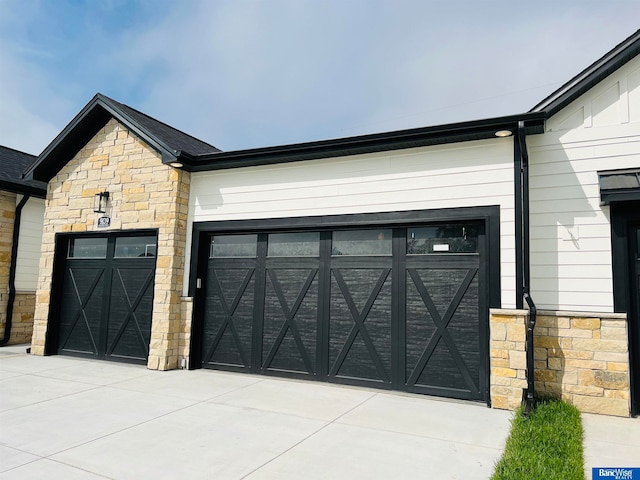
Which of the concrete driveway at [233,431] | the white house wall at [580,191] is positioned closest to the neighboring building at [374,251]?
the white house wall at [580,191]

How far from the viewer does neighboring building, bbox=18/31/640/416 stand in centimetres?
539

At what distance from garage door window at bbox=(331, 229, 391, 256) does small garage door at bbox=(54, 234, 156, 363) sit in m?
3.77

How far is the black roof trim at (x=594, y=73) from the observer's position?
5383 mm

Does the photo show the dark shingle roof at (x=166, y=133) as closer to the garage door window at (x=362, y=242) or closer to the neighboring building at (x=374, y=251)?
the neighboring building at (x=374, y=251)

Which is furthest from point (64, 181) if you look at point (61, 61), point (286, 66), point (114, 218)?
point (286, 66)

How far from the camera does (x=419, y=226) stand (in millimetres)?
6328

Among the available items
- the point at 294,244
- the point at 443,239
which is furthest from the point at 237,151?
the point at 443,239

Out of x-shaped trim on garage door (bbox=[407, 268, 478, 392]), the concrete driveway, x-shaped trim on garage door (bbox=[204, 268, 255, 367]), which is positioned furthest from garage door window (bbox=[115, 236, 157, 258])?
x-shaped trim on garage door (bbox=[407, 268, 478, 392])

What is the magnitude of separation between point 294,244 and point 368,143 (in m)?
2.13

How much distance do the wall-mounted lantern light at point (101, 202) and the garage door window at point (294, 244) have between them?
12.0 feet

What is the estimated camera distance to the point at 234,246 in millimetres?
7797

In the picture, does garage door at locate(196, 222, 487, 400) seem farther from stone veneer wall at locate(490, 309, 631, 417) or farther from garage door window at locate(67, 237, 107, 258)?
garage door window at locate(67, 237, 107, 258)

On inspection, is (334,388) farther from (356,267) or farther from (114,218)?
(114,218)

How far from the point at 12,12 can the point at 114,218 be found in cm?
400
